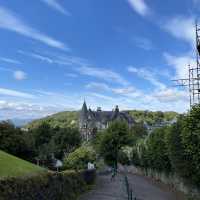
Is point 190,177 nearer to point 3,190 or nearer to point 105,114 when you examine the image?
point 3,190

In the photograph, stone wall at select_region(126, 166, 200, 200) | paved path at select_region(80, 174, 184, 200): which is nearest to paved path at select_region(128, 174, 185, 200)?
paved path at select_region(80, 174, 184, 200)

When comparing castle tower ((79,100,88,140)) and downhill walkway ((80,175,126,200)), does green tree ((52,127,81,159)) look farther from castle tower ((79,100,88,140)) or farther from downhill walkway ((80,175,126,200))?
downhill walkway ((80,175,126,200))

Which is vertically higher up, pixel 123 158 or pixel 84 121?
pixel 84 121

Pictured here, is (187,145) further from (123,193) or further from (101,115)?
(101,115)

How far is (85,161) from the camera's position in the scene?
6738 cm

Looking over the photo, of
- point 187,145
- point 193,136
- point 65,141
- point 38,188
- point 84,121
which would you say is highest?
point 84,121

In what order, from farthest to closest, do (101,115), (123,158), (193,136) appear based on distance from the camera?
(101,115)
(123,158)
(193,136)

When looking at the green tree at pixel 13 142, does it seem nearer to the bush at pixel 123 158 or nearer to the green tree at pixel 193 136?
the bush at pixel 123 158

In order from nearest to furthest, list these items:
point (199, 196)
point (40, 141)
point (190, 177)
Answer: point (199, 196)
point (190, 177)
point (40, 141)

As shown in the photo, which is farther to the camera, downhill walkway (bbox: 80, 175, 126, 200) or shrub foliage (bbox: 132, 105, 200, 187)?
downhill walkway (bbox: 80, 175, 126, 200)

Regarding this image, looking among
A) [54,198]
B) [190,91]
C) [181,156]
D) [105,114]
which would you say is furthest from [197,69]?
[105,114]

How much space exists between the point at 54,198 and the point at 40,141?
8909 centimetres

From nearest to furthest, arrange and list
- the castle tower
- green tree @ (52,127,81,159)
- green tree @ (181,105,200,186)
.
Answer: green tree @ (181,105,200,186)
green tree @ (52,127,81,159)
the castle tower

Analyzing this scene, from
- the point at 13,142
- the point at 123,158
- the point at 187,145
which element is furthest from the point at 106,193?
the point at 123,158
